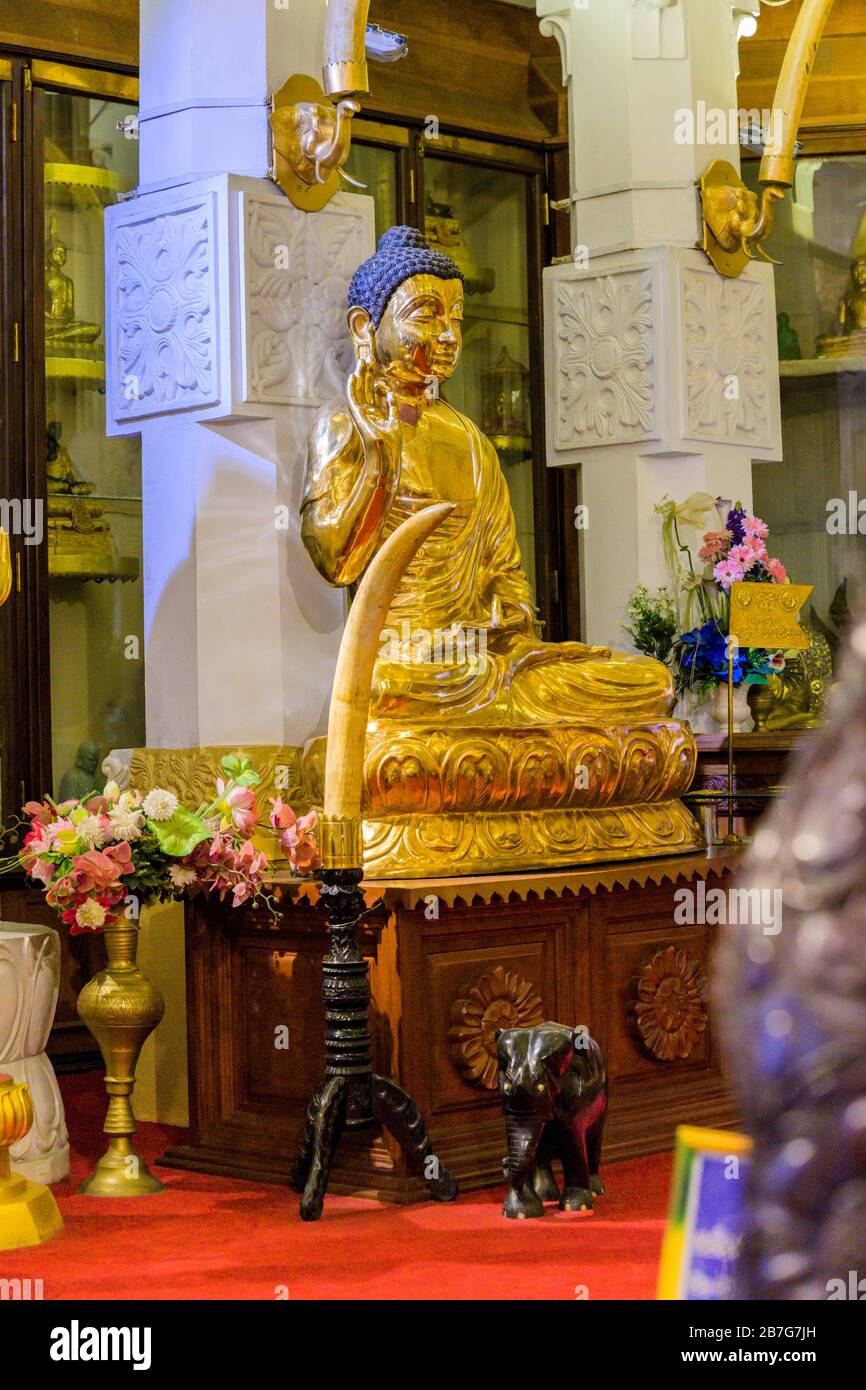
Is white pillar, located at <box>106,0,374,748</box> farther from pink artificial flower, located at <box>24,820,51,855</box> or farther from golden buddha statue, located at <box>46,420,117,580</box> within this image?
golden buddha statue, located at <box>46,420,117,580</box>

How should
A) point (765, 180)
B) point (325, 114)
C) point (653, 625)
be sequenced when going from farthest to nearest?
1. point (765, 180)
2. point (653, 625)
3. point (325, 114)

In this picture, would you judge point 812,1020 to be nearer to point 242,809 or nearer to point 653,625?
point 242,809

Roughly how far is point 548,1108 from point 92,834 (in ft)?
3.35

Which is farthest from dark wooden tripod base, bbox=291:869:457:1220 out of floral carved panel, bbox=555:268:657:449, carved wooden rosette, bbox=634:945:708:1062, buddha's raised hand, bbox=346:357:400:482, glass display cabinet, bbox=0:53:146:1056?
floral carved panel, bbox=555:268:657:449

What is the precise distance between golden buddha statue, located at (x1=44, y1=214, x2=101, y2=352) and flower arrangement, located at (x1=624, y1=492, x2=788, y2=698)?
5.80 feet

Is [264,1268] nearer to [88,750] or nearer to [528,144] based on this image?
[88,750]

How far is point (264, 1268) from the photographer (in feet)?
10.0

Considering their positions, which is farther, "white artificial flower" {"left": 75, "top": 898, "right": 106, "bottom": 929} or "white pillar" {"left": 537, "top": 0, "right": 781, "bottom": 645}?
"white pillar" {"left": 537, "top": 0, "right": 781, "bottom": 645}

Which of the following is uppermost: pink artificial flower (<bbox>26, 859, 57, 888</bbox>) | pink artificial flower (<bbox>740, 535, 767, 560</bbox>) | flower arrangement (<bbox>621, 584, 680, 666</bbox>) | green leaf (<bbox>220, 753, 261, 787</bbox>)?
pink artificial flower (<bbox>740, 535, 767, 560</bbox>)

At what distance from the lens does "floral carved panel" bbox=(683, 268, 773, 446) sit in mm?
5410

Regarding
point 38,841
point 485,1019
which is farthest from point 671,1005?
point 38,841

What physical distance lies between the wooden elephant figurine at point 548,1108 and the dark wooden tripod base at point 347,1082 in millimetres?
191

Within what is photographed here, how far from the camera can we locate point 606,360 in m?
5.54

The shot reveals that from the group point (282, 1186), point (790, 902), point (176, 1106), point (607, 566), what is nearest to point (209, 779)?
point (176, 1106)
